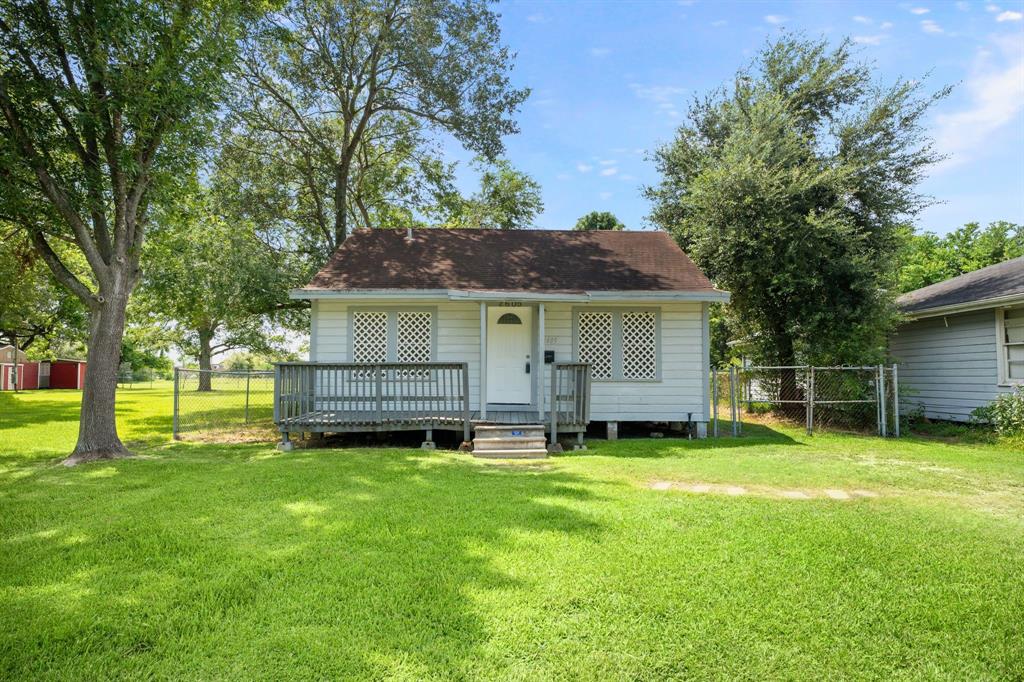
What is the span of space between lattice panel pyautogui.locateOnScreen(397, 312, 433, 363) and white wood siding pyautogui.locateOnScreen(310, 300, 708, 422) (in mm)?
211

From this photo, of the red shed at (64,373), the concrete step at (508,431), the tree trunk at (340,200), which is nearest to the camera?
the concrete step at (508,431)

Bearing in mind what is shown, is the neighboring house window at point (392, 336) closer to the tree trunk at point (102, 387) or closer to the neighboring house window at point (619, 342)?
the neighboring house window at point (619, 342)

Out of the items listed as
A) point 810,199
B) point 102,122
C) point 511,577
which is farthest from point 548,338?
point 102,122

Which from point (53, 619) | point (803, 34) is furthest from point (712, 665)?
point (803, 34)

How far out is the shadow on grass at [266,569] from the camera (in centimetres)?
242

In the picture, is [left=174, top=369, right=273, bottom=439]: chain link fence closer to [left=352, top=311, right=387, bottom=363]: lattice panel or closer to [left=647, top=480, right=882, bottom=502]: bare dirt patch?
[left=352, top=311, right=387, bottom=363]: lattice panel

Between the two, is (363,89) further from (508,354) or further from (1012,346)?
(1012,346)

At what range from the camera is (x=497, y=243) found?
40.5 feet

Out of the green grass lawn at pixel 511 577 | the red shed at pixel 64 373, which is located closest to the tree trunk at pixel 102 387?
the green grass lawn at pixel 511 577

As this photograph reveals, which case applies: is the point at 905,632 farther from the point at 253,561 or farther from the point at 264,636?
the point at 253,561

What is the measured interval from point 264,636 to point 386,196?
16.3 meters

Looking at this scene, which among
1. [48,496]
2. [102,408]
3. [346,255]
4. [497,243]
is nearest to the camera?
[48,496]

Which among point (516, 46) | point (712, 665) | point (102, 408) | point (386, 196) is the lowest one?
point (712, 665)

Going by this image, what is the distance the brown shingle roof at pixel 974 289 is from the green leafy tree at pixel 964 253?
670 inches
